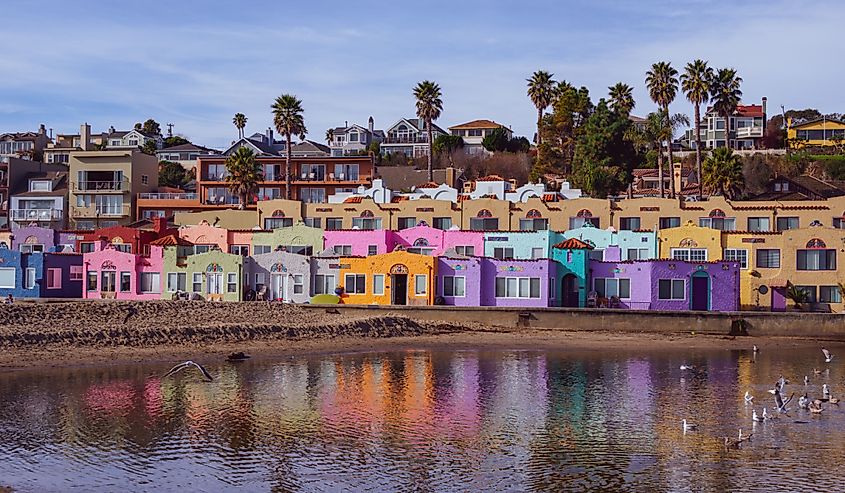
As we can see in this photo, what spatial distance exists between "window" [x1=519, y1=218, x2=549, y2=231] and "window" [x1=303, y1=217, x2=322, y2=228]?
1670 cm

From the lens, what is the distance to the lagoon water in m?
24.8

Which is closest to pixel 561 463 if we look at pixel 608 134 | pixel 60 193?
pixel 608 134

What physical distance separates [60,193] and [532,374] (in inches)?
3028

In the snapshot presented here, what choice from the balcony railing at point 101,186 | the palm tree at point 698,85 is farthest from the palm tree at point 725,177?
the balcony railing at point 101,186

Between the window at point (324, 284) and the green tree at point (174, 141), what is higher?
the green tree at point (174, 141)

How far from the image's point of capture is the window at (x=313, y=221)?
81375 millimetres

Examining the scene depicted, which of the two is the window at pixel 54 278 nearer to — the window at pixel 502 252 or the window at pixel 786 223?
the window at pixel 502 252

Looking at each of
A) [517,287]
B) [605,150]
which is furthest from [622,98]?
[517,287]

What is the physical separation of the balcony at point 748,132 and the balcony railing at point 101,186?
3239 inches

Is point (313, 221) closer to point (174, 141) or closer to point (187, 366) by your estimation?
point (187, 366)

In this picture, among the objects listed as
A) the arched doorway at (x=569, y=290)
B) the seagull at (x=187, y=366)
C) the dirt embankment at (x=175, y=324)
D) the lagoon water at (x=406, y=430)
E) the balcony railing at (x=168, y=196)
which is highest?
the balcony railing at (x=168, y=196)

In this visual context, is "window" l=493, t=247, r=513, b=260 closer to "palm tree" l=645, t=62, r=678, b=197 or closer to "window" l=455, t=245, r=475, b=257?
"window" l=455, t=245, r=475, b=257

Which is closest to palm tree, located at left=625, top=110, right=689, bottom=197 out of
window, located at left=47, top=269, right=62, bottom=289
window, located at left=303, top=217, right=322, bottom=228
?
window, located at left=303, top=217, right=322, bottom=228

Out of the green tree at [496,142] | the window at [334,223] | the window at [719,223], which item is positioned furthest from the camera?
the green tree at [496,142]
